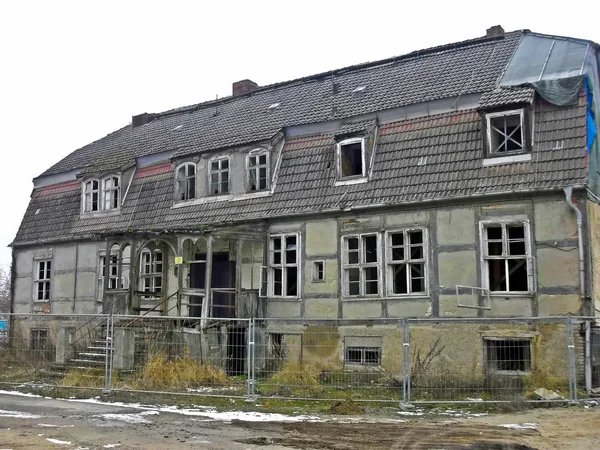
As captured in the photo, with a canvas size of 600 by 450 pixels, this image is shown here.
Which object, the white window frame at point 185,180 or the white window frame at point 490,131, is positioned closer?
the white window frame at point 490,131

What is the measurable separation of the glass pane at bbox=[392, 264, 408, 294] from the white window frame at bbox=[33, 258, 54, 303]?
14.1 metres

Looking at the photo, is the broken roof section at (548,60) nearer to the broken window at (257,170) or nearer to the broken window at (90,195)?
the broken window at (257,170)

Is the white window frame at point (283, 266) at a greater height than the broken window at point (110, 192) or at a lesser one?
lesser

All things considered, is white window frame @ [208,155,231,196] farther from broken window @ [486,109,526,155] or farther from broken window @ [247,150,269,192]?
broken window @ [486,109,526,155]

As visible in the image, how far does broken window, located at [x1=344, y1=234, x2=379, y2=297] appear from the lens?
1712cm

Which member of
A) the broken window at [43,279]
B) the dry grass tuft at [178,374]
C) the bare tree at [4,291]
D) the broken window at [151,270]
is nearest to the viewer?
the dry grass tuft at [178,374]

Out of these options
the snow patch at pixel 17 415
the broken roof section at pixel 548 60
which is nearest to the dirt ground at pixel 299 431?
the snow patch at pixel 17 415

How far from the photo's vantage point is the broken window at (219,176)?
68.0ft

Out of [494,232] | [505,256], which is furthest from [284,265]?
[505,256]

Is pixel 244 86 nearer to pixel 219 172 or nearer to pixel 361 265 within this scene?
pixel 219 172

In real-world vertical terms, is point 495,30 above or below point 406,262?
above

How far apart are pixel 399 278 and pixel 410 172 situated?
2.69m

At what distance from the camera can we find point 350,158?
725 inches

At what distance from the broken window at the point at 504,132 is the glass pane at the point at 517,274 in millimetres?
2587
